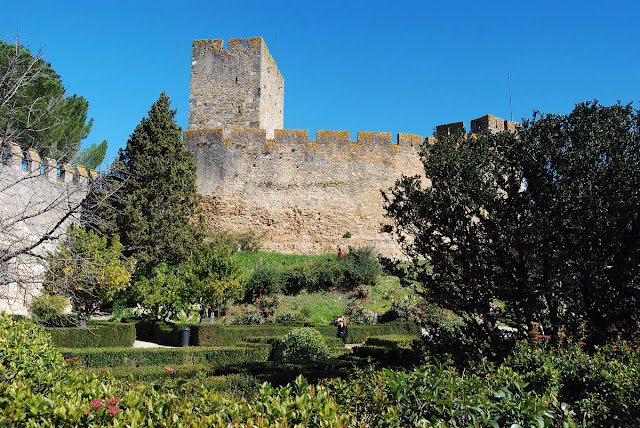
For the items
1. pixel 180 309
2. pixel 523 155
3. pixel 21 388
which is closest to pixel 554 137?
pixel 523 155

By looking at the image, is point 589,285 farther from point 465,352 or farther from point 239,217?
point 239,217

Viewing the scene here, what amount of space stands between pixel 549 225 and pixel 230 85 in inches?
863

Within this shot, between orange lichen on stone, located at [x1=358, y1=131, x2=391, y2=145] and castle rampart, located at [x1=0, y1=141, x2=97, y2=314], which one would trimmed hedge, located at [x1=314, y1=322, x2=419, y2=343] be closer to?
castle rampart, located at [x1=0, y1=141, x2=97, y2=314]

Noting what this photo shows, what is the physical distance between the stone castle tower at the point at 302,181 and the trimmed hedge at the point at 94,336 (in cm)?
1078

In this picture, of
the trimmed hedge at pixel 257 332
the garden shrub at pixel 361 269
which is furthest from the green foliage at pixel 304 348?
the garden shrub at pixel 361 269

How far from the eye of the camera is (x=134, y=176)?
19047mm

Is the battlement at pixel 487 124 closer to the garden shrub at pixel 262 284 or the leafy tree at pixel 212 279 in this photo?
the garden shrub at pixel 262 284

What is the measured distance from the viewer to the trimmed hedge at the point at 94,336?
11211 mm

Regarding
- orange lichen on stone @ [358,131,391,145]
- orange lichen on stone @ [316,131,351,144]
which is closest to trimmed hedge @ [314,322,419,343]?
orange lichen on stone @ [358,131,391,145]

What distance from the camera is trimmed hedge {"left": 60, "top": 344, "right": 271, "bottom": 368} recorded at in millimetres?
9281

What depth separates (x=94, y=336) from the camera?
38.6ft

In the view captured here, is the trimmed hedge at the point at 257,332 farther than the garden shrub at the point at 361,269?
No

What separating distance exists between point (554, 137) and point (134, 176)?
16.1 metres

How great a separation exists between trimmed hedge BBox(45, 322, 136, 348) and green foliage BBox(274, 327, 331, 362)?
14.6ft
